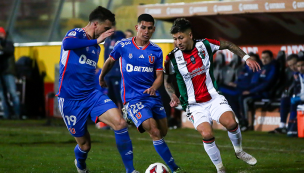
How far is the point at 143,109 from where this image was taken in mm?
6762

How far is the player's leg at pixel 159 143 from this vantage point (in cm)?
655

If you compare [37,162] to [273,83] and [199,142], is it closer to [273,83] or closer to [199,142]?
[199,142]

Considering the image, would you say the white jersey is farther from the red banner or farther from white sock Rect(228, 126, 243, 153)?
the red banner

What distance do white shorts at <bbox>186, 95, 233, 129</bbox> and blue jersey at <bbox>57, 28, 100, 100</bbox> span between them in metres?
1.42

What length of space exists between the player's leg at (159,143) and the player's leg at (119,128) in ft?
1.64

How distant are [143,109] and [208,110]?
88 cm

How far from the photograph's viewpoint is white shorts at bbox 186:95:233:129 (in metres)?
6.60

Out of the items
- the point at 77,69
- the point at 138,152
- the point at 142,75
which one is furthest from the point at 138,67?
the point at 138,152

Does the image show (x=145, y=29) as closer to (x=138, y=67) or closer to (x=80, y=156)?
(x=138, y=67)

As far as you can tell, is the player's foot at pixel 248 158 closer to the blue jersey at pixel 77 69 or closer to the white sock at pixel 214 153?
the white sock at pixel 214 153

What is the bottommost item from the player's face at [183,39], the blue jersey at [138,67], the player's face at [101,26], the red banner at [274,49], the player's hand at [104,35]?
the red banner at [274,49]

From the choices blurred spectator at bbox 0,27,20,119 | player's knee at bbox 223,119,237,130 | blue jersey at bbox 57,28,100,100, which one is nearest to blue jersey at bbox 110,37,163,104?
blue jersey at bbox 57,28,100,100

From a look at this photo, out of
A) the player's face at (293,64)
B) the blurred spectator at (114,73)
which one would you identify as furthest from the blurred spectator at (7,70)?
the player's face at (293,64)

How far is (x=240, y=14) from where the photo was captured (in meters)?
12.0
